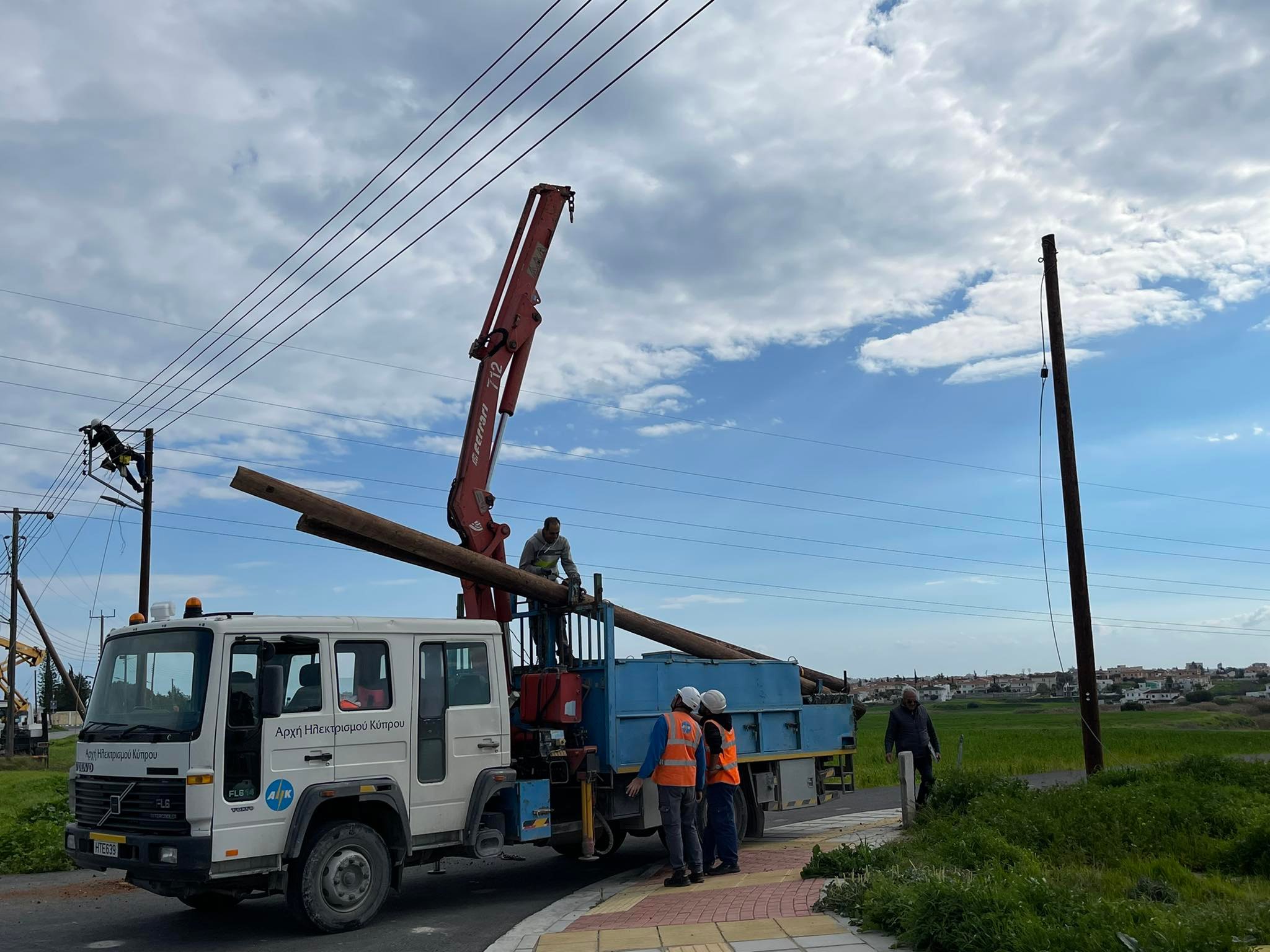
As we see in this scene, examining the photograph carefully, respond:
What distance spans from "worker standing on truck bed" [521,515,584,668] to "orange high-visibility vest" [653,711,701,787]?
196cm

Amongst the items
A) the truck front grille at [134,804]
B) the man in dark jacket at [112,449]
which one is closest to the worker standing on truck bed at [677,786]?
the truck front grille at [134,804]

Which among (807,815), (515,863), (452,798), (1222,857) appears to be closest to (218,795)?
(452,798)

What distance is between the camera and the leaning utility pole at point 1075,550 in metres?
15.4

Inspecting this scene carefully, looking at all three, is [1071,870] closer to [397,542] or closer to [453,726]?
[453,726]

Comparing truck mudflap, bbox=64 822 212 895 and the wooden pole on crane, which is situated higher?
the wooden pole on crane

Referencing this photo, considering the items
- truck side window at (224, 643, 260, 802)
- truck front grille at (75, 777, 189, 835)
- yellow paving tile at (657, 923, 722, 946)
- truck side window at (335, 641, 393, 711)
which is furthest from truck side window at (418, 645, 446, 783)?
yellow paving tile at (657, 923, 722, 946)

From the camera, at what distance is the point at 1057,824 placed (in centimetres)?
948

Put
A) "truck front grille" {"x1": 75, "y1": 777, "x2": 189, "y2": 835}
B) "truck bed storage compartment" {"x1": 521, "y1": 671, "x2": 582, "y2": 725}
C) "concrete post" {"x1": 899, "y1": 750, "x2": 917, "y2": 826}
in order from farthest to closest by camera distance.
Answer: "concrete post" {"x1": 899, "y1": 750, "x2": 917, "y2": 826} < "truck bed storage compartment" {"x1": 521, "y1": 671, "x2": 582, "y2": 725} < "truck front grille" {"x1": 75, "y1": 777, "x2": 189, "y2": 835}

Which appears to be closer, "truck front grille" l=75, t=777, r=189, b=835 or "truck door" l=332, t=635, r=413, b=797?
"truck front grille" l=75, t=777, r=189, b=835

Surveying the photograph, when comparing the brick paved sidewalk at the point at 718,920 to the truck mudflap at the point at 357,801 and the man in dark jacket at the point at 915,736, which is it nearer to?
the truck mudflap at the point at 357,801

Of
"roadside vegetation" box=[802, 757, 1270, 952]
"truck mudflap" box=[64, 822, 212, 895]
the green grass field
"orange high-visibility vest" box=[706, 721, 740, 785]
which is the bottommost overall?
the green grass field

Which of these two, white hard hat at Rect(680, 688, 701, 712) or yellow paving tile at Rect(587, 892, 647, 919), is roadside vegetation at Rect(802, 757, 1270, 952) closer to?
yellow paving tile at Rect(587, 892, 647, 919)

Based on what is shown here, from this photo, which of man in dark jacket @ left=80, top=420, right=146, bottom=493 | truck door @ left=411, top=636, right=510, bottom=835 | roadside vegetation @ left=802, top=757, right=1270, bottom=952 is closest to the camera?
roadside vegetation @ left=802, top=757, right=1270, bottom=952

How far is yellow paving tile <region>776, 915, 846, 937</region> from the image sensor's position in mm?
6945
